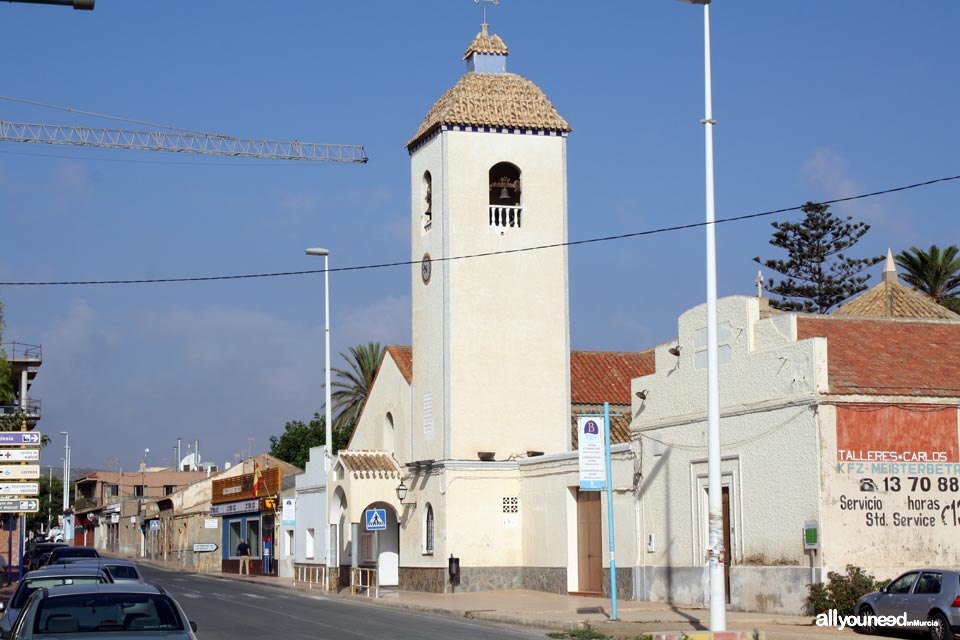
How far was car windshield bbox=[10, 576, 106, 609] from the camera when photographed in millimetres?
16906

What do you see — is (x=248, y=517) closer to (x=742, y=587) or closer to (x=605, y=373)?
(x=605, y=373)

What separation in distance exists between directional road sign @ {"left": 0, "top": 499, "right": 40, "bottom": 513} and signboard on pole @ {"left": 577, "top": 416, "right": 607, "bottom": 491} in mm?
18222

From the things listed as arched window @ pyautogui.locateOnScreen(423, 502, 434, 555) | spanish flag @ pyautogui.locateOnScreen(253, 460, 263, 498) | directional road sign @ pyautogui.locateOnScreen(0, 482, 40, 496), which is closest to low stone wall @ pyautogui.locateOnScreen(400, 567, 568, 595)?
arched window @ pyautogui.locateOnScreen(423, 502, 434, 555)

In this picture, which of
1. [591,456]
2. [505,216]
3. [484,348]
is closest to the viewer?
[591,456]

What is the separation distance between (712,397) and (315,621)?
9312 millimetres

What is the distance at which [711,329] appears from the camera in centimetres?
2211

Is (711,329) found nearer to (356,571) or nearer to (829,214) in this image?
(356,571)

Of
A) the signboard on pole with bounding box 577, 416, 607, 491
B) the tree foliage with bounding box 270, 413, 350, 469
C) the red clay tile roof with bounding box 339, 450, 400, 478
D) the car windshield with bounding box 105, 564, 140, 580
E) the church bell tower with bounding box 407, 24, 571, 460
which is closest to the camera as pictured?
the car windshield with bounding box 105, 564, 140, 580

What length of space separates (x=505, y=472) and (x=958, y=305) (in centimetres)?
2622

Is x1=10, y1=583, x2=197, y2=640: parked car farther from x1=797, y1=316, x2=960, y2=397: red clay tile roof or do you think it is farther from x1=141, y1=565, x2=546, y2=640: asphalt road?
x1=797, y1=316, x2=960, y2=397: red clay tile roof

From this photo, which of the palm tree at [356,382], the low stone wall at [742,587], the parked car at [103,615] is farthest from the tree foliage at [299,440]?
the parked car at [103,615]

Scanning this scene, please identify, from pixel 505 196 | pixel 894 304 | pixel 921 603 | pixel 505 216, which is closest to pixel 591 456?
pixel 921 603

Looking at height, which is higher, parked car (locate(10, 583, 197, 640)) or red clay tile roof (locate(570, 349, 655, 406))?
red clay tile roof (locate(570, 349, 655, 406))

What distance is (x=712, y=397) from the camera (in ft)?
72.1
